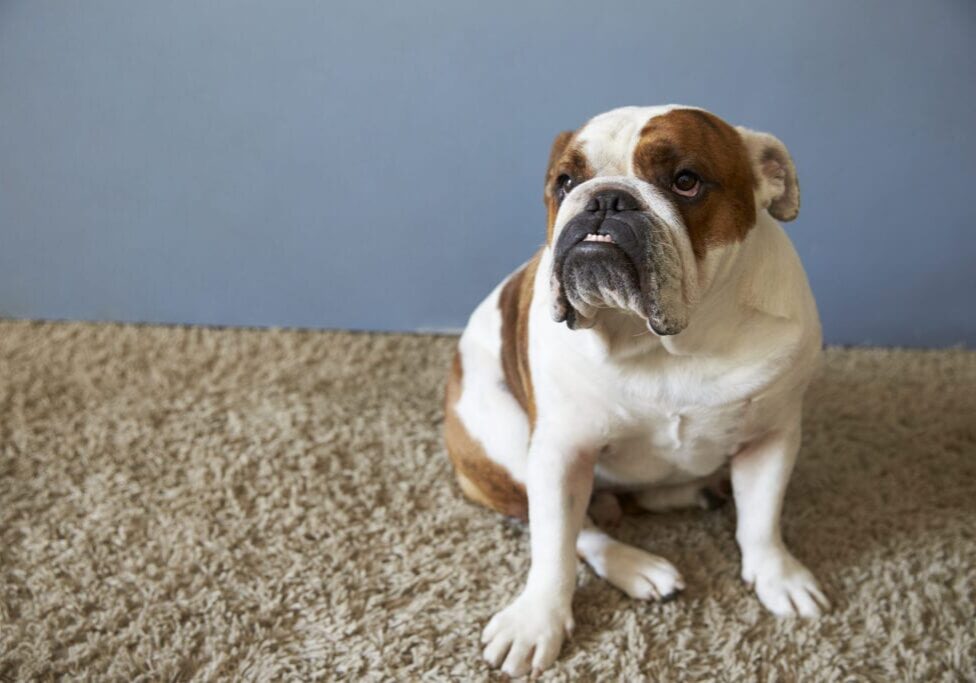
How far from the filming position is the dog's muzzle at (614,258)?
1313 mm

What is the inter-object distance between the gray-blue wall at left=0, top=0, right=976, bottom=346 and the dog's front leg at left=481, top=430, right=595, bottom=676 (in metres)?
0.99

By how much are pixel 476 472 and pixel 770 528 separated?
540 mm

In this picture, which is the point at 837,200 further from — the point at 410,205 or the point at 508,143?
the point at 410,205

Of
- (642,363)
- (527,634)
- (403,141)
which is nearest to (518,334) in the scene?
(642,363)

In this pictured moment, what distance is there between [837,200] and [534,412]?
3.75 feet

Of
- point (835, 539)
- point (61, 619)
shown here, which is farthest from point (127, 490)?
point (835, 539)

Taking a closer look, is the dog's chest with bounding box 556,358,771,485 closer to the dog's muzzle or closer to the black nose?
the dog's muzzle

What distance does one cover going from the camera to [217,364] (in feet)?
8.25

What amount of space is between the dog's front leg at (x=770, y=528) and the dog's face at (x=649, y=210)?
1.44ft

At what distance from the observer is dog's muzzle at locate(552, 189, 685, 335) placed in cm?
131

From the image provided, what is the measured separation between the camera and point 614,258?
1322mm

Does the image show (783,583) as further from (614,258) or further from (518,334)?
(614,258)

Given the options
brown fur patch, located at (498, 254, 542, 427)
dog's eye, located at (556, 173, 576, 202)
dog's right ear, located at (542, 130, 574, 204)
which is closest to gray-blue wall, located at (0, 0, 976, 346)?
brown fur patch, located at (498, 254, 542, 427)

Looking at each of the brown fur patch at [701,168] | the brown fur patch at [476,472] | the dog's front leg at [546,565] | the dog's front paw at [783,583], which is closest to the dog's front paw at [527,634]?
the dog's front leg at [546,565]
